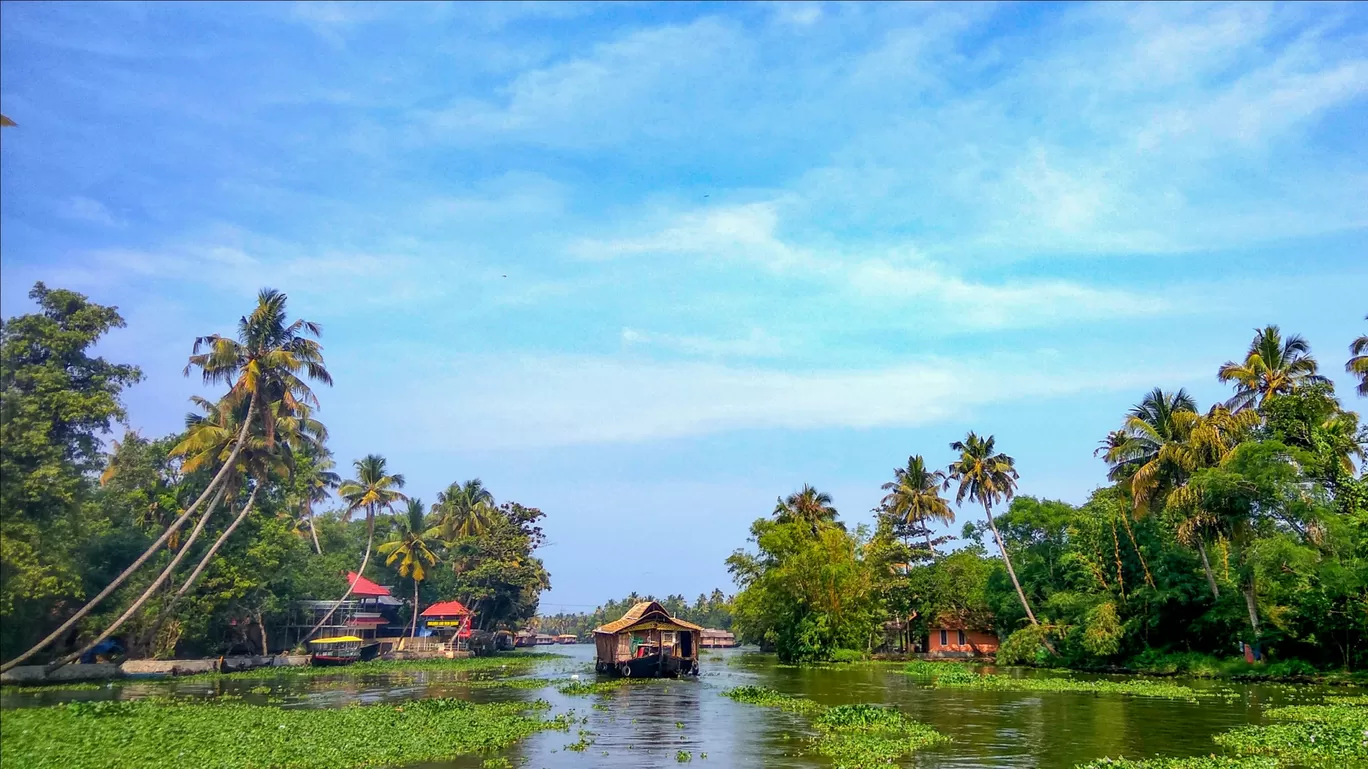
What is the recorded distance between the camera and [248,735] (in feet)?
59.5

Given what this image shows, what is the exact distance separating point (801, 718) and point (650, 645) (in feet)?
67.5

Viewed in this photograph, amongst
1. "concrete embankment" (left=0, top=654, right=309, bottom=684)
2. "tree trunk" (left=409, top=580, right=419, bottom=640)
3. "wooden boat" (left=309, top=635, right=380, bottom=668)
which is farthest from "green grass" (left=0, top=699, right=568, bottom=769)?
"tree trunk" (left=409, top=580, right=419, bottom=640)

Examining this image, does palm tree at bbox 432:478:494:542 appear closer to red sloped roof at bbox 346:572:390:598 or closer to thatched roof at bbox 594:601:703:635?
red sloped roof at bbox 346:572:390:598

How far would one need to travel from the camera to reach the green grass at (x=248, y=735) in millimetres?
14867

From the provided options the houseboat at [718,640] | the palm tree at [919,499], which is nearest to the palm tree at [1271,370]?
the palm tree at [919,499]

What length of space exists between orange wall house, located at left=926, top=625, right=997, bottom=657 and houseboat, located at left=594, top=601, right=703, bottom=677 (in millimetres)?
20962

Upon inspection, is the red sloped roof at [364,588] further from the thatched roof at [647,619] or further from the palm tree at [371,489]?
→ the thatched roof at [647,619]

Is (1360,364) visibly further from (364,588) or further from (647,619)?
(364,588)

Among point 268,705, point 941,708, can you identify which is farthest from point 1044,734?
point 268,705

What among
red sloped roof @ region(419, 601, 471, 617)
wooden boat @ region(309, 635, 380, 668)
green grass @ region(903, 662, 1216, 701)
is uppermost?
red sloped roof @ region(419, 601, 471, 617)

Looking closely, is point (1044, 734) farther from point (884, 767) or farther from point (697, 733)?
point (697, 733)

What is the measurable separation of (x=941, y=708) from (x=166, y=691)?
87.6ft

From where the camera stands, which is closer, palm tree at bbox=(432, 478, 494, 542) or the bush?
the bush

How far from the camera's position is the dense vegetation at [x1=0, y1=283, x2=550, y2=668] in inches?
922
